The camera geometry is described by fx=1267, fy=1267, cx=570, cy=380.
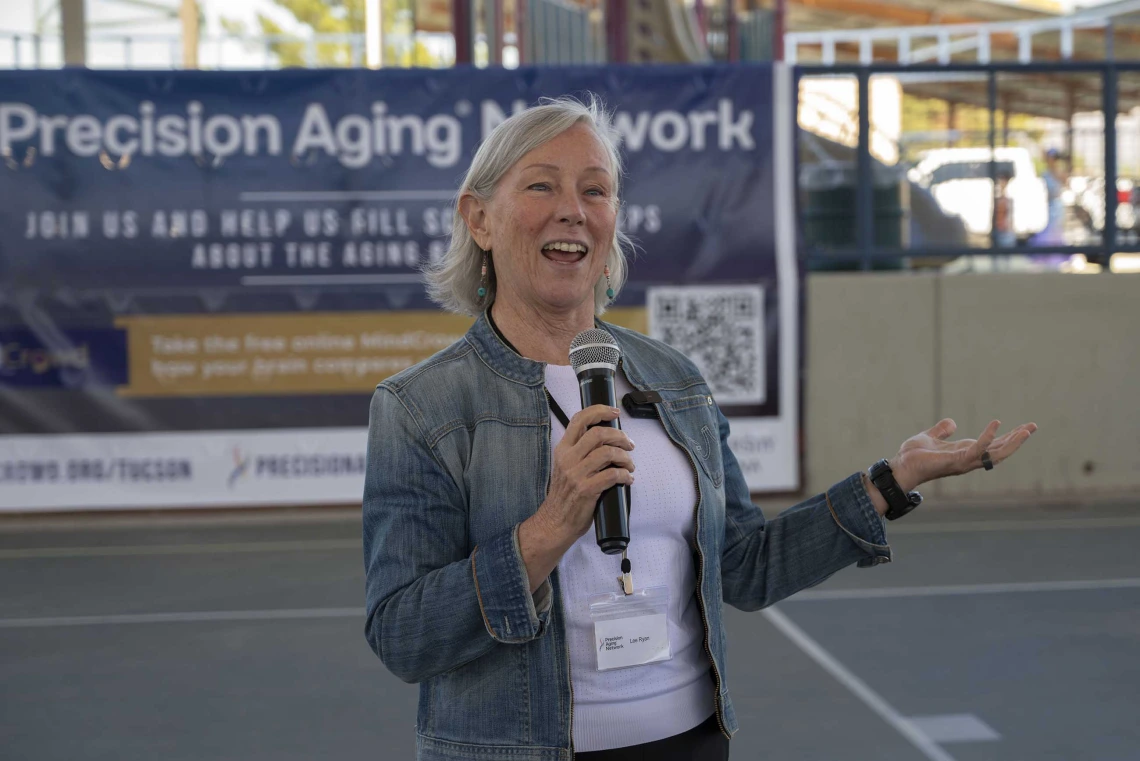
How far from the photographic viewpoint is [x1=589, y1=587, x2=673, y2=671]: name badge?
203cm

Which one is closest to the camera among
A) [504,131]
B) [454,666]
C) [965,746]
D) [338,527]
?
[454,666]

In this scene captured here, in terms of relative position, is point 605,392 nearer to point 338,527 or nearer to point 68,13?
point 338,527

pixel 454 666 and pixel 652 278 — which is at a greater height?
pixel 652 278

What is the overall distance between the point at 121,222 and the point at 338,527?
265 centimetres

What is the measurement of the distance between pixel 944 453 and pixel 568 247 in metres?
0.74

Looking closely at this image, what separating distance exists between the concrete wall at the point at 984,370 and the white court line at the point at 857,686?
3.25 m

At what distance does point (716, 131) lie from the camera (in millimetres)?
9133

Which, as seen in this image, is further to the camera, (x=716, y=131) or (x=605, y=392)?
(x=716, y=131)

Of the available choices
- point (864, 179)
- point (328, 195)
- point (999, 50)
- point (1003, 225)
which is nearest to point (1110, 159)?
point (1003, 225)

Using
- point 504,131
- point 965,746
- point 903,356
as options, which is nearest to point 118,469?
point 903,356

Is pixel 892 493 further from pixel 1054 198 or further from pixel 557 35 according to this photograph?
pixel 557 35

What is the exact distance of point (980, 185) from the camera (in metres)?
9.52

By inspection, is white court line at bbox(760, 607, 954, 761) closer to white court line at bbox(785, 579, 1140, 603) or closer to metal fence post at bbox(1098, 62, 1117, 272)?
white court line at bbox(785, 579, 1140, 603)

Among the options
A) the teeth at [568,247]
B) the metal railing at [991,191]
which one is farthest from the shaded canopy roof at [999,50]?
the teeth at [568,247]
